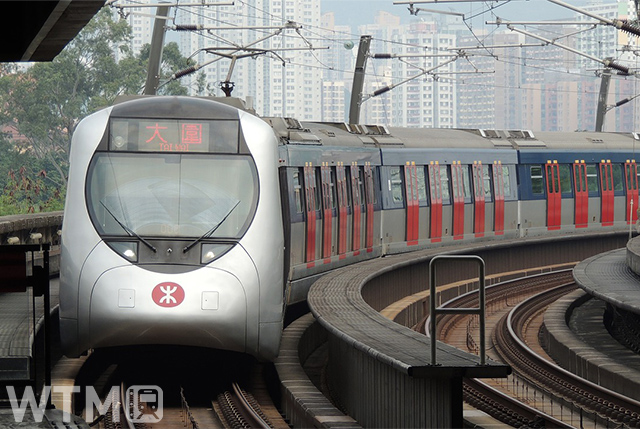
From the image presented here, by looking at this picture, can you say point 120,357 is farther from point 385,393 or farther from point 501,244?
point 501,244

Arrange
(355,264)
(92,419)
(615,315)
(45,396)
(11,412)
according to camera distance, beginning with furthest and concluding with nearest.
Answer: (355,264), (615,315), (92,419), (11,412), (45,396)

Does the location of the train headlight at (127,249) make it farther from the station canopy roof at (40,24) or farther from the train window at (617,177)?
the train window at (617,177)

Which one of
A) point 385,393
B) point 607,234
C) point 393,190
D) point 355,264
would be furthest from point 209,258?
point 607,234

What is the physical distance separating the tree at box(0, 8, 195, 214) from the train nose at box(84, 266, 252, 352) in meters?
54.0

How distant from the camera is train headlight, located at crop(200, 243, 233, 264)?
43.7 ft

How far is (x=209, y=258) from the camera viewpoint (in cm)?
1331

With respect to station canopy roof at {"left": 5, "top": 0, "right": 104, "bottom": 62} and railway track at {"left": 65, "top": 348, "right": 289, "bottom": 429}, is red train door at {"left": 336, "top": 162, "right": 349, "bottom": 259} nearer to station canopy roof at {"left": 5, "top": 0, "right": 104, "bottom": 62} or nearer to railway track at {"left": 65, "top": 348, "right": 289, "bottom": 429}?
railway track at {"left": 65, "top": 348, "right": 289, "bottom": 429}

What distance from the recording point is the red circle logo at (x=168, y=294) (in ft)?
42.5

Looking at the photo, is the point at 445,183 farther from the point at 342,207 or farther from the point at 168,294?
the point at 168,294

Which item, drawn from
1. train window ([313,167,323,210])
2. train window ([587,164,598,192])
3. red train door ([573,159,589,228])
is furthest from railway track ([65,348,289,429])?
train window ([587,164,598,192])

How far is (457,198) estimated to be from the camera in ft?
98.2

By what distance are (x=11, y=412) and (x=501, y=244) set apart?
71.8 ft

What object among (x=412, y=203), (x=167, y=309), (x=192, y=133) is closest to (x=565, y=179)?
(x=412, y=203)

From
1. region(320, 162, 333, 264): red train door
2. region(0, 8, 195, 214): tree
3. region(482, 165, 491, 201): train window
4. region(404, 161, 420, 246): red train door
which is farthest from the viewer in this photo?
region(0, 8, 195, 214): tree
